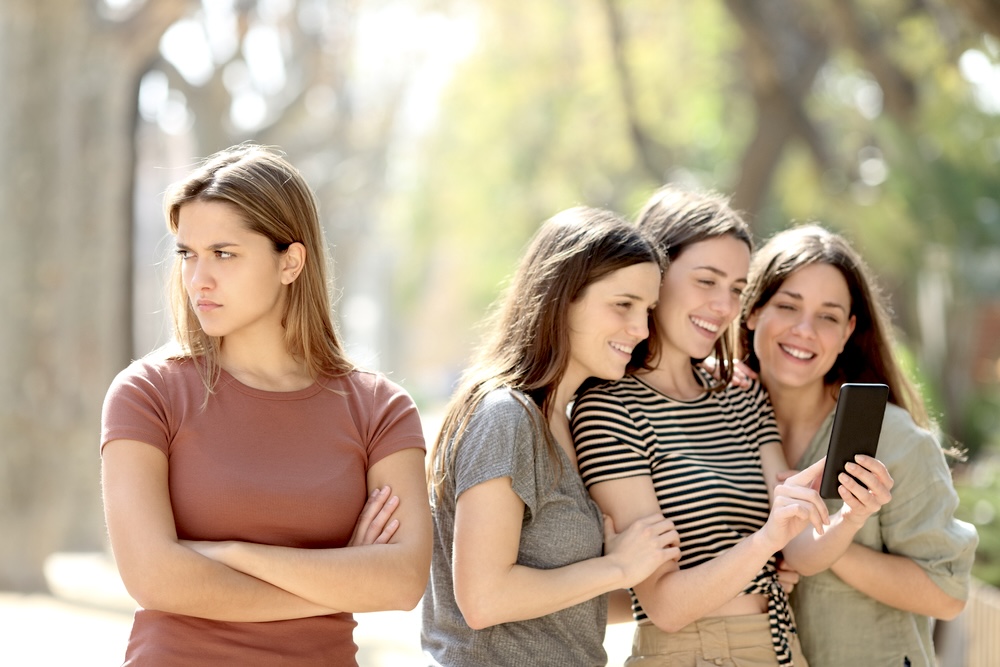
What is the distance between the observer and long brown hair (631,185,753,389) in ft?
12.6

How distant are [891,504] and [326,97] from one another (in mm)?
20433

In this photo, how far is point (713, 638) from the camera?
353cm

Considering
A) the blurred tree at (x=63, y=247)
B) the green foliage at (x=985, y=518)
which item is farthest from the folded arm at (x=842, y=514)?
the blurred tree at (x=63, y=247)

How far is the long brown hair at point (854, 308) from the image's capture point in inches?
163

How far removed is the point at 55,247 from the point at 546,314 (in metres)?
8.62

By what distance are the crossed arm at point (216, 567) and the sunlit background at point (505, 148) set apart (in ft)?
2.48

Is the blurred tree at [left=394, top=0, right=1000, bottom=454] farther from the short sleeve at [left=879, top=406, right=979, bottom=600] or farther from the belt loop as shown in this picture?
the belt loop

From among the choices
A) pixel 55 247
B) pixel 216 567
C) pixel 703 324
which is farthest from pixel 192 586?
pixel 55 247

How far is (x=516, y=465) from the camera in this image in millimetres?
3279

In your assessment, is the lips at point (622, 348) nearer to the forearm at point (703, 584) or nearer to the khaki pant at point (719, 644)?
the forearm at point (703, 584)

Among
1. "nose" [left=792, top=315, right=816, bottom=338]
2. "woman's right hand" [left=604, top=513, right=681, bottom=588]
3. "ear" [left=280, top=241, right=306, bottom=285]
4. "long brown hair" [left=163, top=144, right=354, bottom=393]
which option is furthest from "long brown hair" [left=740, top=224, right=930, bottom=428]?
"ear" [left=280, top=241, right=306, bottom=285]

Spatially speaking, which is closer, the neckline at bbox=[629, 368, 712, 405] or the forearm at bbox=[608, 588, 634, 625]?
the neckline at bbox=[629, 368, 712, 405]

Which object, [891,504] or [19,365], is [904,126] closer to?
[19,365]

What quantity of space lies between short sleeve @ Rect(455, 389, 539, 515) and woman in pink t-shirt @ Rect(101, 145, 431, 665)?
0.47 feet
